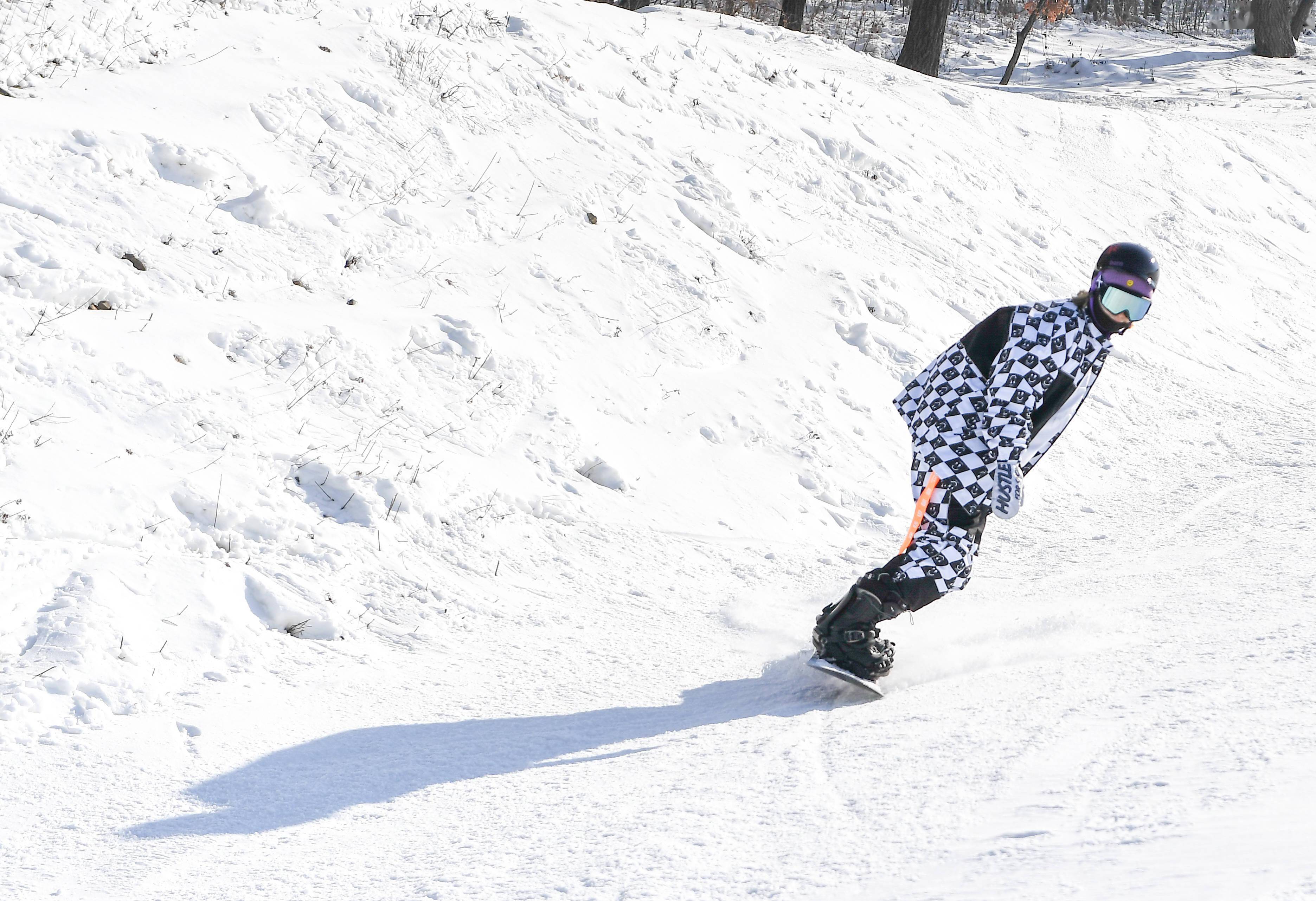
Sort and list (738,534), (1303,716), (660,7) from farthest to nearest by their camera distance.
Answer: (660,7)
(738,534)
(1303,716)

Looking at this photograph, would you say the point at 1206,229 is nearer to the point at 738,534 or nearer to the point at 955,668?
the point at 738,534

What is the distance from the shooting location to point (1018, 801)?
308 centimetres

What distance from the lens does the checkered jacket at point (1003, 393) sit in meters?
4.52

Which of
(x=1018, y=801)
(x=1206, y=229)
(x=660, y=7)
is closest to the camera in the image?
(x=1018, y=801)

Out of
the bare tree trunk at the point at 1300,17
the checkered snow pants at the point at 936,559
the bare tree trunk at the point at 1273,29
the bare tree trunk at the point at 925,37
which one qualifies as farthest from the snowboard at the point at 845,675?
the bare tree trunk at the point at 1300,17

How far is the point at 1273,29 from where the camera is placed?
2384 centimetres

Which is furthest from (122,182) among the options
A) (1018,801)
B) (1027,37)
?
(1027,37)

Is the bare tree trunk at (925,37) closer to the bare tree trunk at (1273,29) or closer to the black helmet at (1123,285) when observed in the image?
the bare tree trunk at (1273,29)

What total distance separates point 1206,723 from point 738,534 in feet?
10.7

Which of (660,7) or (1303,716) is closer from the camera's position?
(1303,716)

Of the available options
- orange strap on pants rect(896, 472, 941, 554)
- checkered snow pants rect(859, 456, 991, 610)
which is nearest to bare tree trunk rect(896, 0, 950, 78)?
orange strap on pants rect(896, 472, 941, 554)

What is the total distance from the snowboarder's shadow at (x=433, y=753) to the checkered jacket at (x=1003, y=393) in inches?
40.8

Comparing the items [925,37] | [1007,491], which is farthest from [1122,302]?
[925,37]

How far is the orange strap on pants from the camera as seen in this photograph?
15.2 ft
